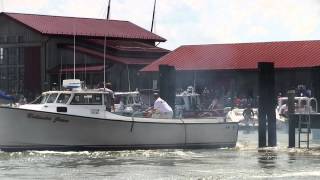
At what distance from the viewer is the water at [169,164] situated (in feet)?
69.5

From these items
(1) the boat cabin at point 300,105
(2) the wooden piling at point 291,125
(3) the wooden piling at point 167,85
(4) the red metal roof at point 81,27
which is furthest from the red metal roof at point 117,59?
(2) the wooden piling at point 291,125

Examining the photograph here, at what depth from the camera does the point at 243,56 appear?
58.5 m

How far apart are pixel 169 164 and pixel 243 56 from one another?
35165 mm

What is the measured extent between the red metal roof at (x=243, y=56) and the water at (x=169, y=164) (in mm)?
25164

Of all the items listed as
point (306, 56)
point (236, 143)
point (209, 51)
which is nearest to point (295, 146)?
point (236, 143)

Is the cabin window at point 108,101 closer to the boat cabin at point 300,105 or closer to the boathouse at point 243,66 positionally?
the boat cabin at point 300,105

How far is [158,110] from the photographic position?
29.7m

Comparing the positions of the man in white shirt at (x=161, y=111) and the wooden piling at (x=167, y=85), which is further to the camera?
the wooden piling at (x=167, y=85)

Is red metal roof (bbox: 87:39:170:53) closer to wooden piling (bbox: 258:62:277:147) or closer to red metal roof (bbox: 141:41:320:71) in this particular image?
red metal roof (bbox: 141:41:320:71)

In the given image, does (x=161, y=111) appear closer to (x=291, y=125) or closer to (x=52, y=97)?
(x=52, y=97)

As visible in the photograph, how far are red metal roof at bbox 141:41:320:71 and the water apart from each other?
991 inches

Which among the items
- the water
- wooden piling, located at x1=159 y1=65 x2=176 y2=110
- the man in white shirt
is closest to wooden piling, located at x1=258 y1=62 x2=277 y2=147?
the water

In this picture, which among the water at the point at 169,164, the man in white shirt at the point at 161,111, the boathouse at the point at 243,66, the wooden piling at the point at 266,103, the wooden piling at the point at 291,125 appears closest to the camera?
the water at the point at 169,164

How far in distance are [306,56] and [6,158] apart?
32.7 m
